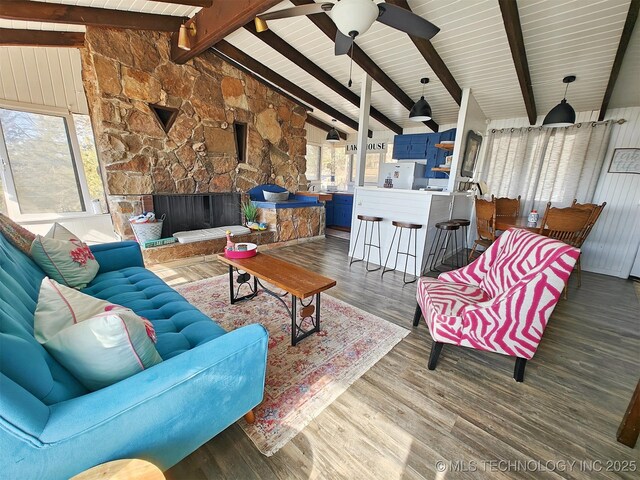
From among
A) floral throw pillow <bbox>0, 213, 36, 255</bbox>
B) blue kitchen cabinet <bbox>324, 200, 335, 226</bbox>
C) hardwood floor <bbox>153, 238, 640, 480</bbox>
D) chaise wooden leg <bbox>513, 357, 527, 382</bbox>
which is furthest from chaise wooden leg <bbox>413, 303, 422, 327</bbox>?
blue kitchen cabinet <bbox>324, 200, 335, 226</bbox>

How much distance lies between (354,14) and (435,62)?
82.1 inches

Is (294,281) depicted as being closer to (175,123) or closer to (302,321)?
(302,321)

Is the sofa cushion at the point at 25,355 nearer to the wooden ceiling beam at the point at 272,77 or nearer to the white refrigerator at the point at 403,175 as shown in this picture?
the wooden ceiling beam at the point at 272,77

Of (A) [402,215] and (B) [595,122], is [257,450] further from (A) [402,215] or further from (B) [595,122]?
(B) [595,122]

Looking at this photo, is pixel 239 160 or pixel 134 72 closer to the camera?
pixel 134 72

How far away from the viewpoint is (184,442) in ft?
3.22

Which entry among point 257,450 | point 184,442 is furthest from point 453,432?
point 184,442

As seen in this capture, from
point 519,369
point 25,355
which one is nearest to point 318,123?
point 519,369

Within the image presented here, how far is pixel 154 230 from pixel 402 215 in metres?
3.27

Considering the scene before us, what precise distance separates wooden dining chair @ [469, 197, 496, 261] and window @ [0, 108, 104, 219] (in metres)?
5.38

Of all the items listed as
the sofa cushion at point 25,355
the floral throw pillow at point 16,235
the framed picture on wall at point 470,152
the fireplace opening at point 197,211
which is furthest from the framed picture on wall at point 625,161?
the floral throw pillow at point 16,235

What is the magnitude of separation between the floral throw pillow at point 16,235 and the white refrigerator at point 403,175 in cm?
466

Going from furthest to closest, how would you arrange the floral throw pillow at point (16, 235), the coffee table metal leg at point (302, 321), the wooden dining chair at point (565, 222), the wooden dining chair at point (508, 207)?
the wooden dining chair at point (508, 207) → the wooden dining chair at point (565, 222) → the coffee table metal leg at point (302, 321) → the floral throw pillow at point (16, 235)

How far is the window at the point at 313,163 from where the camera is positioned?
708 centimetres
